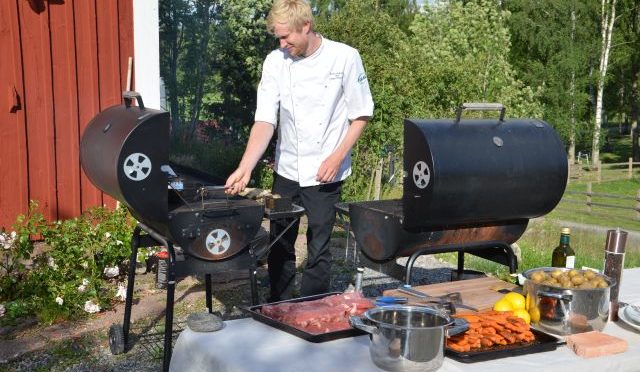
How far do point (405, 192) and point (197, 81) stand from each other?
18.7 ft

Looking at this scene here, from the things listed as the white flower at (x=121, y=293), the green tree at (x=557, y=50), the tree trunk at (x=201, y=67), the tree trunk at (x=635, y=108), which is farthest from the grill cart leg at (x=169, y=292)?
the tree trunk at (x=635, y=108)

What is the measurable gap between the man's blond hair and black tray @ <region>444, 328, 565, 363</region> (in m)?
1.99

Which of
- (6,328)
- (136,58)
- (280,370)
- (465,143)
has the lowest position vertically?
(6,328)

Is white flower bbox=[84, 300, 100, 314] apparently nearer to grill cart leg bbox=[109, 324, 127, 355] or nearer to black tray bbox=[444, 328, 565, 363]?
grill cart leg bbox=[109, 324, 127, 355]

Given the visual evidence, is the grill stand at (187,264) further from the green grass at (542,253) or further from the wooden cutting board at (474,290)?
the green grass at (542,253)

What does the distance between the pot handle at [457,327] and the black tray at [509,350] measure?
0.06 meters

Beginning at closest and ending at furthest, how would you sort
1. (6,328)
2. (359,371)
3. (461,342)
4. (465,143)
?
(359,371) < (461,342) < (465,143) < (6,328)

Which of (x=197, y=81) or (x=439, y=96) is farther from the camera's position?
(x=439, y=96)

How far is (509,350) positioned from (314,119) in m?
2.03

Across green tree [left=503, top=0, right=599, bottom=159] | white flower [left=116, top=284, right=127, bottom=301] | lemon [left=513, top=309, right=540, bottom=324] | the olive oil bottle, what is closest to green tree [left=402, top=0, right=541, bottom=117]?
green tree [left=503, top=0, right=599, bottom=159]

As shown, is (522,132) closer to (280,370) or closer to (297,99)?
(297,99)

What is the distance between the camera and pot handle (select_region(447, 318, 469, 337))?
2.26 m

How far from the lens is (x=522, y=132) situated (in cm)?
357

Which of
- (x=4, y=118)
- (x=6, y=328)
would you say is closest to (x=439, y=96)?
(x=4, y=118)
